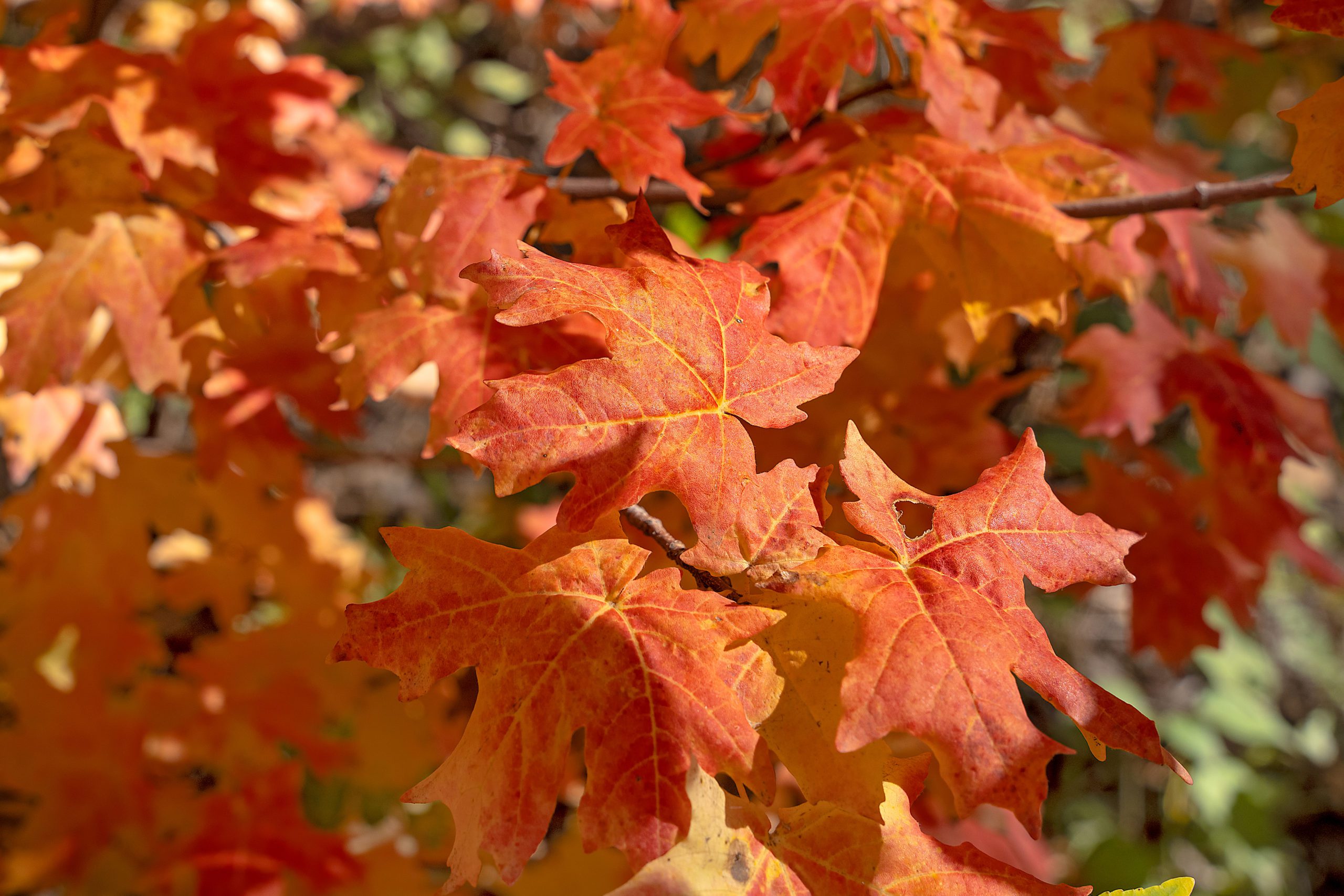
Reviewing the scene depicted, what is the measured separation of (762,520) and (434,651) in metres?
0.26

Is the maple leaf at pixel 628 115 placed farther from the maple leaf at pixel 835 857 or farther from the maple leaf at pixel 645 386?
the maple leaf at pixel 835 857

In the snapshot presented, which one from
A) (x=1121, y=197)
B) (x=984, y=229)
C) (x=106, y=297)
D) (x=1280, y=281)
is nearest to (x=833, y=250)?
(x=984, y=229)

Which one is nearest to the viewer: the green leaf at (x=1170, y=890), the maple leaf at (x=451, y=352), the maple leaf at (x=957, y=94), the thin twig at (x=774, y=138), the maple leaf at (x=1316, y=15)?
the green leaf at (x=1170, y=890)

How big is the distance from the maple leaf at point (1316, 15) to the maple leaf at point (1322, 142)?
2.0 inches

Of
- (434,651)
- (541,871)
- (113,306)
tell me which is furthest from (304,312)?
(541,871)

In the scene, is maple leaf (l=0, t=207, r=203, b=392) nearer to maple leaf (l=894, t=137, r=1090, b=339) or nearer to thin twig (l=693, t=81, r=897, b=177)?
thin twig (l=693, t=81, r=897, b=177)

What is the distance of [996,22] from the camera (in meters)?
1.16

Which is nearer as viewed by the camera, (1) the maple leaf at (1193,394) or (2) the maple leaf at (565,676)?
(2) the maple leaf at (565,676)

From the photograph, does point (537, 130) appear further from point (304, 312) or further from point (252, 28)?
point (304, 312)

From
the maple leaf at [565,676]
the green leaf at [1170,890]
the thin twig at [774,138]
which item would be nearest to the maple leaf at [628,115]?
the thin twig at [774,138]

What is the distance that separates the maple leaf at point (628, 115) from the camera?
3.29 ft

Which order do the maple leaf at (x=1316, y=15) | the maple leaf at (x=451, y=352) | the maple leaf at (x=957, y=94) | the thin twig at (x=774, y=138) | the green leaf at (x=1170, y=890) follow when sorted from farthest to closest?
the thin twig at (x=774, y=138) < the maple leaf at (x=957, y=94) < the maple leaf at (x=451, y=352) < the maple leaf at (x=1316, y=15) < the green leaf at (x=1170, y=890)

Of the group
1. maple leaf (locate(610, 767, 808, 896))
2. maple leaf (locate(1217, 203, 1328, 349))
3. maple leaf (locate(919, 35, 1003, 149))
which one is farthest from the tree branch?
maple leaf (locate(610, 767, 808, 896))

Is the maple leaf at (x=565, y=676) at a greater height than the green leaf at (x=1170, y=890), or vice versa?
the maple leaf at (x=565, y=676)
